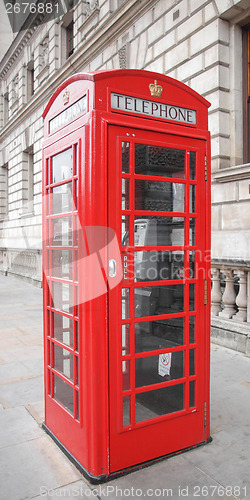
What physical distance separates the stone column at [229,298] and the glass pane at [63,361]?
129 inches

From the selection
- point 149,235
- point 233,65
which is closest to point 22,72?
point 233,65

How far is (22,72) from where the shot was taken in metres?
17.4

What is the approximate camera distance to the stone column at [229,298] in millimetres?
5418

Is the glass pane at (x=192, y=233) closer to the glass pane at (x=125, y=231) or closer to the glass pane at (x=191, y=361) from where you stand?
the glass pane at (x=125, y=231)

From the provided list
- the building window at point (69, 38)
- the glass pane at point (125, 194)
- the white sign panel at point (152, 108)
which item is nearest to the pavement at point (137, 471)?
the glass pane at point (125, 194)

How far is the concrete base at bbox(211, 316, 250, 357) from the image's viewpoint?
501 cm

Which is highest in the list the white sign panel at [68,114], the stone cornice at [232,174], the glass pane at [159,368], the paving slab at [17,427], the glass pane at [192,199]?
the stone cornice at [232,174]

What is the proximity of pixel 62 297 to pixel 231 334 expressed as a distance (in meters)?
3.29

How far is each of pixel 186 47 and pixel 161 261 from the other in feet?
20.5

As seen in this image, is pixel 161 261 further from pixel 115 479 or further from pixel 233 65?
pixel 233 65

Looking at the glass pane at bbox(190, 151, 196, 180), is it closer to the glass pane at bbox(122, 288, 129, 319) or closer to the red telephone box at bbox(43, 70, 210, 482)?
the red telephone box at bbox(43, 70, 210, 482)

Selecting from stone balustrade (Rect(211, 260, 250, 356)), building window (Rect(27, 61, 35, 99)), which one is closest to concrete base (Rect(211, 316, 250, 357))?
stone balustrade (Rect(211, 260, 250, 356))

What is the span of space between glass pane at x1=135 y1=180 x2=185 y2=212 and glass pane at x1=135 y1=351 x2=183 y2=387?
41.7 inches

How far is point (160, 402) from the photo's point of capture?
2.82m
